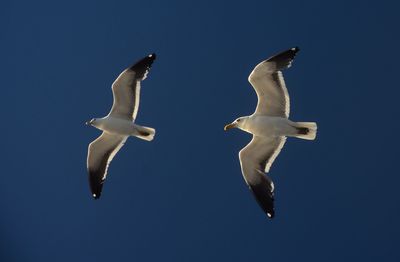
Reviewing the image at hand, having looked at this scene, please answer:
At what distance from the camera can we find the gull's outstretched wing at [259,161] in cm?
1145

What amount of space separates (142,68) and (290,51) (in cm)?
257

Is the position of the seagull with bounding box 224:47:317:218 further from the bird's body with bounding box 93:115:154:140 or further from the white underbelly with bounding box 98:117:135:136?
the white underbelly with bounding box 98:117:135:136

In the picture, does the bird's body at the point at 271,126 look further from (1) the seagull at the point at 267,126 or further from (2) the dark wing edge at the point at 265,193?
(2) the dark wing edge at the point at 265,193

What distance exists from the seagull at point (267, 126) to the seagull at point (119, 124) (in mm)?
1628

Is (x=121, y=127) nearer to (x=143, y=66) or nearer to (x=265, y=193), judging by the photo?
(x=143, y=66)

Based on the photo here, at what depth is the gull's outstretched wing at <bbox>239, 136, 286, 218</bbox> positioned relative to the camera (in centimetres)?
1145

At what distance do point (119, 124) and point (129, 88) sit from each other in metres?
0.60

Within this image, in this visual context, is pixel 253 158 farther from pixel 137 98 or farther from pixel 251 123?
pixel 137 98

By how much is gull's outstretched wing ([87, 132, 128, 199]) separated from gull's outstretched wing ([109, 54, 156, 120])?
0.46 metres

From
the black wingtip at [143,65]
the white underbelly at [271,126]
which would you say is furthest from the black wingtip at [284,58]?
the black wingtip at [143,65]

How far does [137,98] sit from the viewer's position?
40.7ft

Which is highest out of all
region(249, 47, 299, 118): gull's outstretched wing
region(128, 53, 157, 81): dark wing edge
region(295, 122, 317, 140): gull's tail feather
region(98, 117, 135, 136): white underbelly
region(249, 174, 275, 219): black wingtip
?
region(128, 53, 157, 81): dark wing edge

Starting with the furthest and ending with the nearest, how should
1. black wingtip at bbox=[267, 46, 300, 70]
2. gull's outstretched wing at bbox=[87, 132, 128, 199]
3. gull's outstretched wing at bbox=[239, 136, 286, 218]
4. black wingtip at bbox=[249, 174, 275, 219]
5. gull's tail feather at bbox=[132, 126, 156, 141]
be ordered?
gull's outstretched wing at bbox=[87, 132, 128, 199]
gull's tail feather at bbox=[132, 126, 156, 141]
gull's outstretched wing at bbox=[239, 136, 286, 218]
black wingtip at bbox=[249, 174, 275, 219]
black wingtip at bbox=[267, 46, 300, 70]

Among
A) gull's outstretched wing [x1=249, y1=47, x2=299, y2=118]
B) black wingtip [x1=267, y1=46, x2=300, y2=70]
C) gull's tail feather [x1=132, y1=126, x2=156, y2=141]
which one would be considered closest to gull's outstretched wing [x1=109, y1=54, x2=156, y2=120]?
gull's tail feather [x1=132, y1=126, x2=156, y2=141]
